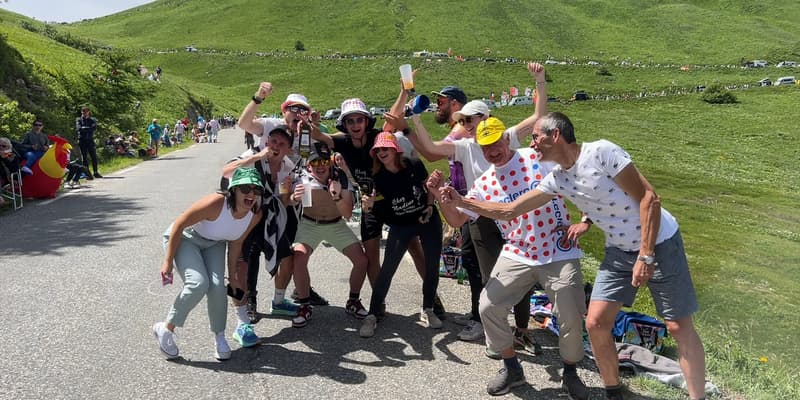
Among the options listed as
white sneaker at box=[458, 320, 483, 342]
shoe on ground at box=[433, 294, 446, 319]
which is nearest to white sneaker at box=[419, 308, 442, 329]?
shoe on ground at box=[433, 294, 446, 319]

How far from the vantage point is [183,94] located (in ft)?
194

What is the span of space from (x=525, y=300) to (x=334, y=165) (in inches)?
Answer: 83.0

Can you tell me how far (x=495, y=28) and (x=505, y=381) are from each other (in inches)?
4899

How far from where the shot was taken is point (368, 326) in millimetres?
5262

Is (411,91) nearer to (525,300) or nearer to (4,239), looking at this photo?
(525,300)

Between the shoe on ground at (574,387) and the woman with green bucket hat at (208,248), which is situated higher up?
the woman with green bucket hat at (208,248)

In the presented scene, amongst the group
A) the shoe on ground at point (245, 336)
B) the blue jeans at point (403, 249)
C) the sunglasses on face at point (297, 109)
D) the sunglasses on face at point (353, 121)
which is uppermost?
the sunglasses on face at point (297, 109)

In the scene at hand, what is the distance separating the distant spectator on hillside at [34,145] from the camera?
12.0 meters

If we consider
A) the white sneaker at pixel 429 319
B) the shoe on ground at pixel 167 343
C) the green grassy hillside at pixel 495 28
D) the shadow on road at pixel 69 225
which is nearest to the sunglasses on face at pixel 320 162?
the white sneaker at pixel 429 319

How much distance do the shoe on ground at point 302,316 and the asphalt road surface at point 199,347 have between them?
0.08 metres

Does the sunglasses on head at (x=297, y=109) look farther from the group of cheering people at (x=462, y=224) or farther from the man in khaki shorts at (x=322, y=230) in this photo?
the man in khaki shorts at (x=322, y=230)

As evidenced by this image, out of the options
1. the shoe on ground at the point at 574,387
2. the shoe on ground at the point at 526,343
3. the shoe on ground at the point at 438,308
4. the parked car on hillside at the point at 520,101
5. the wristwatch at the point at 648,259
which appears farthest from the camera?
the parked car on hillside at the point at 520,101

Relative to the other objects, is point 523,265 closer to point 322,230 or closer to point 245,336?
point 322,230

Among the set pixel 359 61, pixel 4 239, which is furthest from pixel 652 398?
pixel 359 61
